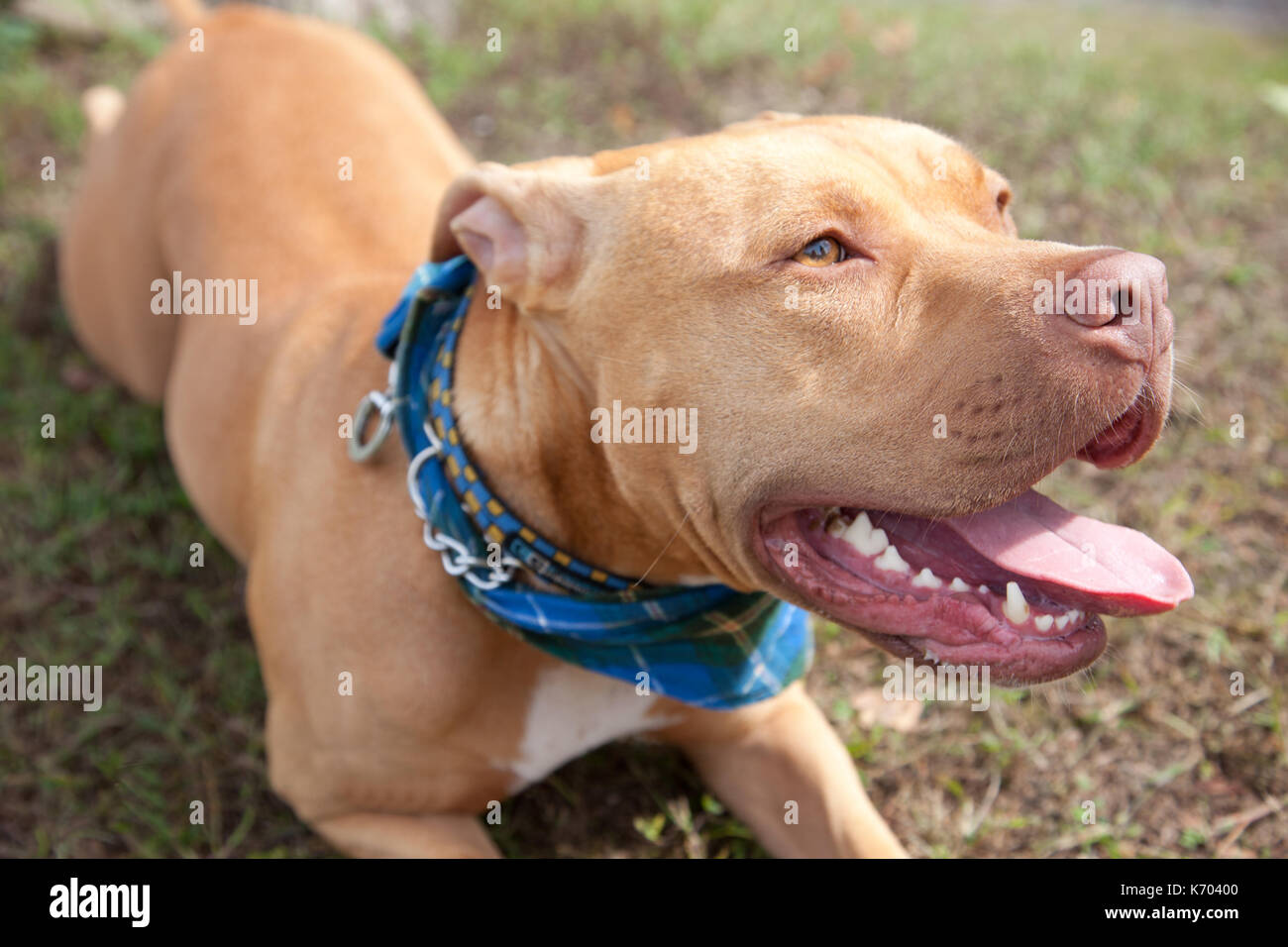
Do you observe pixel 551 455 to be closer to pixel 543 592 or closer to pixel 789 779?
pixel 543 592

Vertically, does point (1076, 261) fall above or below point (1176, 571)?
above

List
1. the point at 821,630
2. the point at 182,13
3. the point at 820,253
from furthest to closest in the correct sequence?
the point at 182,13 < the point at 821,630 < the point at 820,253

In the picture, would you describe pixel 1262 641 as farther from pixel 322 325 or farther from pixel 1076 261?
pixel 322 325

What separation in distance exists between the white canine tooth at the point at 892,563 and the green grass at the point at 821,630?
82cm

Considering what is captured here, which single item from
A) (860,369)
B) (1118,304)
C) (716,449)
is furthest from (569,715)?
(1118,304)

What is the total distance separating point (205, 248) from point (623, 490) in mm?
1960

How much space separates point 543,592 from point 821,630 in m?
1.43

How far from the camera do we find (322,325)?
3.39 metres

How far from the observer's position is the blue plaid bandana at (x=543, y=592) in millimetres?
2660

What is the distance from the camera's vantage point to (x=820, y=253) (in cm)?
239

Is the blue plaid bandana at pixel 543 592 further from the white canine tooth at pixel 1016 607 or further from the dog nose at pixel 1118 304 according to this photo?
the dog nose at pixel 1118 304

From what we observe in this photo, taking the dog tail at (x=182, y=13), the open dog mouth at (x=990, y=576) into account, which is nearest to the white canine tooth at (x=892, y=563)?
the open dog mouth at (x=990, y=576)

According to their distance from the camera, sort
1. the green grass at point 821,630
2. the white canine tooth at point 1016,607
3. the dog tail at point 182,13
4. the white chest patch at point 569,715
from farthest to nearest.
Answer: the dog tail at point 182,13 → the green grass at point 821,630 → the white chest patch at point 569,715 → the white canine tooth at point 1016,607
